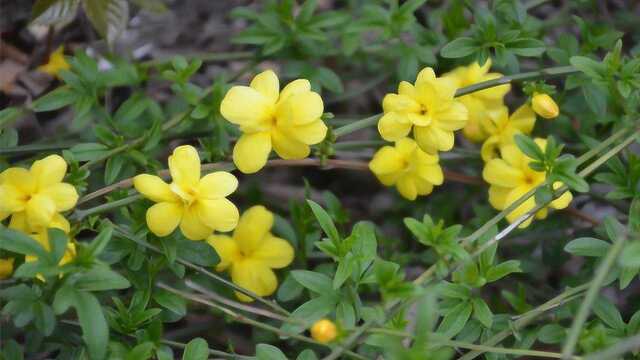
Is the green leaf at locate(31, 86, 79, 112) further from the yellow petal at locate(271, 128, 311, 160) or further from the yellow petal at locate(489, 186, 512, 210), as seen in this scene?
the yellow petal at locate(489, 186, 512, 210)

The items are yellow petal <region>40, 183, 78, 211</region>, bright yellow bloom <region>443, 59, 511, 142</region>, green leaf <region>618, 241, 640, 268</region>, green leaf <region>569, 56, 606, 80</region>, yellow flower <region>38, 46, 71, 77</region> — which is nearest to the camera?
green leaf <region>618, 241, 640, 268</region>

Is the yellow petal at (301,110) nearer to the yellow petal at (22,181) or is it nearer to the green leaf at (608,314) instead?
the yellow petal at (22,181)

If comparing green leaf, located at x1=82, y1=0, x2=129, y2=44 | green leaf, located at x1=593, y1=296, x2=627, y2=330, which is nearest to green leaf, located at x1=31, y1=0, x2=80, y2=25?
green leaf, located at x1=82, y1=0, x2=129, y2=44

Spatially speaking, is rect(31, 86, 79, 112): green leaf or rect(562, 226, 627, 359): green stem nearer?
rect(562, 226, 627, 359): green stem

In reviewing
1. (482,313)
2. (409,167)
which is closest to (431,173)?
(409,167)

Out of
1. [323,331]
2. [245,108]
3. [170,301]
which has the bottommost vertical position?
[170,301]

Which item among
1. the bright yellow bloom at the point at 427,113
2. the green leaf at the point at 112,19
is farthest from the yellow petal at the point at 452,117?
the green leaf at the point at 112,19

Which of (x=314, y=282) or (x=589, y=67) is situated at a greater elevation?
(x=589, y=67)

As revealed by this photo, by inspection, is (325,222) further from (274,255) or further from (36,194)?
(36,194)
